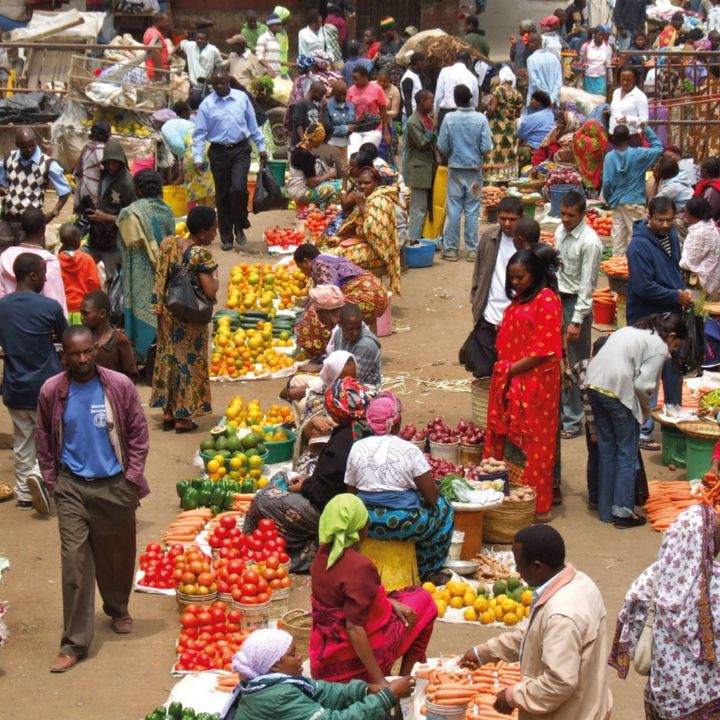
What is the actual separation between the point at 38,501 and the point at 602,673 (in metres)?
5.15

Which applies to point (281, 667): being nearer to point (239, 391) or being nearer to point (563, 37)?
point (239, 391)

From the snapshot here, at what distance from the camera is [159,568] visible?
8.62m

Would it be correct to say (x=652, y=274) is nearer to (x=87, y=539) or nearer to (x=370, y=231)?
(x=370, y=231)

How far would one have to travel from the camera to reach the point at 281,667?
16.5 ft

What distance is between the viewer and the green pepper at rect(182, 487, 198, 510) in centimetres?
973

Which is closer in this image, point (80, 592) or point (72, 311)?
point (80, 592)

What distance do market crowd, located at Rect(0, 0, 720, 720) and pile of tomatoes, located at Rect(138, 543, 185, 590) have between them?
21.7 inches

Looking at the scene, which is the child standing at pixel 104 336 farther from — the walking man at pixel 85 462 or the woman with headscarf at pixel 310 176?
the woman with headscarf at pixel 310 176

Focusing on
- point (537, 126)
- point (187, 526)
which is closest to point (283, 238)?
point (537, 126)

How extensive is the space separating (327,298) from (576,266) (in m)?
1.84

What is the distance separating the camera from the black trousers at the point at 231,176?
1580 centimetres

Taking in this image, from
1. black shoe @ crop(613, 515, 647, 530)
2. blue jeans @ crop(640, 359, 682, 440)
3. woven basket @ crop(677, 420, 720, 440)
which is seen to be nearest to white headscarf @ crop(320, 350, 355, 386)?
black shoe @ crop(613, 515, 647, 530)

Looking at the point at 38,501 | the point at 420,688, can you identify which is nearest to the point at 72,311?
the point at 38,501

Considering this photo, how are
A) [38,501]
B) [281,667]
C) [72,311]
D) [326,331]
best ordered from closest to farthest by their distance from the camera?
[281,667]
[38,501]
[326,331]
[72,311]
